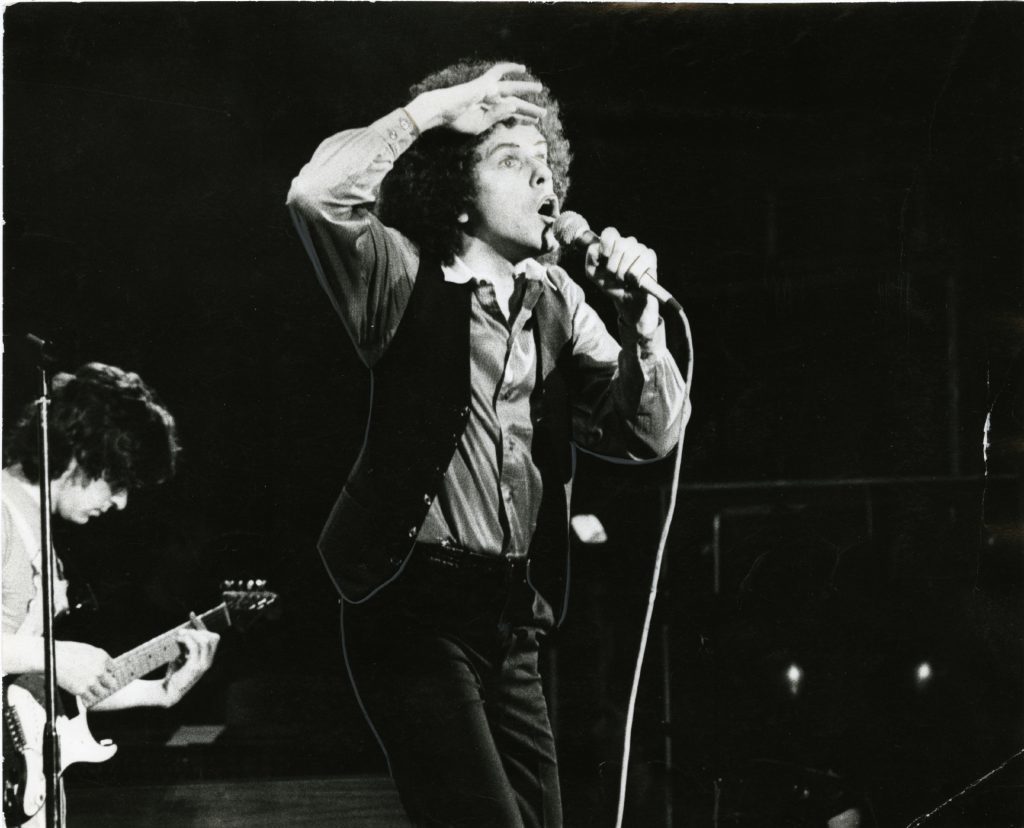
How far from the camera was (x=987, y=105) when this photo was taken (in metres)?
2.78

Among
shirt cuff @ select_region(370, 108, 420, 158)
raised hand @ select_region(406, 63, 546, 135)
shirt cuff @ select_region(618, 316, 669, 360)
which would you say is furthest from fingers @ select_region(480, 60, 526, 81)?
shirt cuff @ select_region(618, 316, 669, 360)

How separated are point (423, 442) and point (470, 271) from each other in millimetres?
435

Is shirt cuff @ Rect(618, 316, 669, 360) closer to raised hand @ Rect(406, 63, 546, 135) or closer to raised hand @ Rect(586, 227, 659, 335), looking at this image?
raised hand @ Rect(586, 227, 659, 335)

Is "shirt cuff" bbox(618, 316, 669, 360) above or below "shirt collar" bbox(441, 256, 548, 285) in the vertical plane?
below

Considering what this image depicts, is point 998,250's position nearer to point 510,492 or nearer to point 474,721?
point 510,492

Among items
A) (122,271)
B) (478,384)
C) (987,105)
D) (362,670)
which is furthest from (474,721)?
(987,105)

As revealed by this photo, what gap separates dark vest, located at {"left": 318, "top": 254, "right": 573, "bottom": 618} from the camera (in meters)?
2.53

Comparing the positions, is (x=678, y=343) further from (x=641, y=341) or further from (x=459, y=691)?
(x=459, y=691)

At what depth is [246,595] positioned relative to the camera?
8.39 ft

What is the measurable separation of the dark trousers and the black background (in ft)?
0.26

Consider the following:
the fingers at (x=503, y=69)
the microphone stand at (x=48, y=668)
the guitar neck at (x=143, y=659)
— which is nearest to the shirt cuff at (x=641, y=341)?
the fingers at (x=503, y=69)

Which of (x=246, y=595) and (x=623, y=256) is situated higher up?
(x=623, y=256)

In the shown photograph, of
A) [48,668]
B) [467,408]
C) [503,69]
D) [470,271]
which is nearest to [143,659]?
[48,668]

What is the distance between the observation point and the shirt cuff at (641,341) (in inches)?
103
